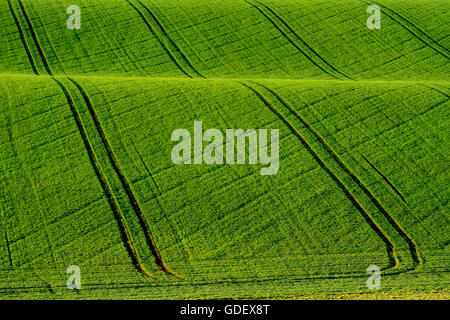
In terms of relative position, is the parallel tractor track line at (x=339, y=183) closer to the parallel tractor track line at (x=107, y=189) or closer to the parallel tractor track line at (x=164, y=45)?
the parallel tractor track line at (x=164, y=45)

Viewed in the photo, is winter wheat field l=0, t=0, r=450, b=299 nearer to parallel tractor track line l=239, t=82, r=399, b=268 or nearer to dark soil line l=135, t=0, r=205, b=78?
parallel tractor track line l=239, t=82, r=399, b=268

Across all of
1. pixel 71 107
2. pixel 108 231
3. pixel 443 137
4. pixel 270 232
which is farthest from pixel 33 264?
pixel 443 137

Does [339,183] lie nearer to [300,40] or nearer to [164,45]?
[300,40]

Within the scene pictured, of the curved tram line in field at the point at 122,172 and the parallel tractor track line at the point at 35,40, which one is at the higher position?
the parallel tractor track line at the point at 35,40

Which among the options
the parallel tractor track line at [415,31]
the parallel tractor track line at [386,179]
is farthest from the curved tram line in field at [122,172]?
the parallel tractor track line at [386,179]

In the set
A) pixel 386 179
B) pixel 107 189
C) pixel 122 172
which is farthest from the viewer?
pixel 386 179

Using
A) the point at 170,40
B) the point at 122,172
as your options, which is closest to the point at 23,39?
the point at 170,40

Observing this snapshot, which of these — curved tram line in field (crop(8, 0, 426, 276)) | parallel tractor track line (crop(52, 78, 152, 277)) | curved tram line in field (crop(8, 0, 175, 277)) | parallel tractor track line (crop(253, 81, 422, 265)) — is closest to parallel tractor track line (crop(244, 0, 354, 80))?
curved tram line in field (crop(8, 0, 426, 276))
